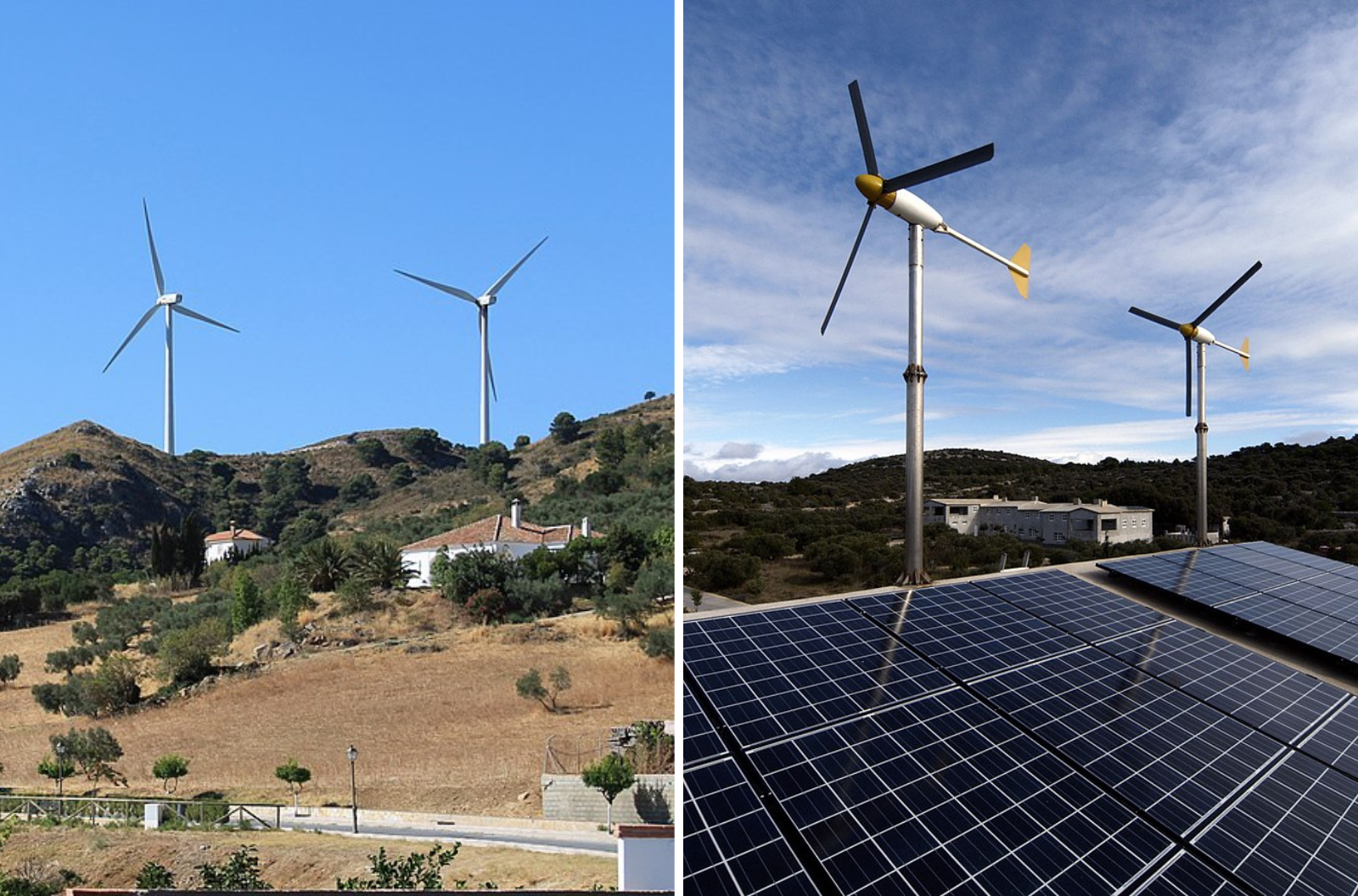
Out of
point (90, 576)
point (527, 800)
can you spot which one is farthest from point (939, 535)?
point (90, 576)

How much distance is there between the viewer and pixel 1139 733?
572cm

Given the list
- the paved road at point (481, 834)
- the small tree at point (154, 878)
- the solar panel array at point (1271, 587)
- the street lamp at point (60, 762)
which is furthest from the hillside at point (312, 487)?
the solar panel array at point (1271, 587)

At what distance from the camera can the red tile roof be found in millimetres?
52594

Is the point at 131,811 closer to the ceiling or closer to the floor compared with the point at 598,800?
closer to the ceiling

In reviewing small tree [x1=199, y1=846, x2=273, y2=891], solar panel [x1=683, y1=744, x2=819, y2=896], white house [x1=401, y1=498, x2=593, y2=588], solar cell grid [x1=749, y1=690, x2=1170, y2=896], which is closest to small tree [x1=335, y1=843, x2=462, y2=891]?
small tree [x1=199, y1=846, x2=273, y2=891]

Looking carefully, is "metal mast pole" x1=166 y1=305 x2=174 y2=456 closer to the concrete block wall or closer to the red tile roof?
the red tile roof

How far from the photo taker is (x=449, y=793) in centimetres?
2919

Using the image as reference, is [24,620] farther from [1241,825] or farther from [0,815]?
[1241,825]

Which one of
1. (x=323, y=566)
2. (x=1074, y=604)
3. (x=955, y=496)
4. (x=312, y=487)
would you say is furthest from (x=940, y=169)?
(x=312, y=487)

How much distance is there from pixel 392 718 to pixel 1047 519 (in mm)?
42118

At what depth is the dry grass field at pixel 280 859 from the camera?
20.7 m

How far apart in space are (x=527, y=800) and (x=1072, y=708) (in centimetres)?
2723

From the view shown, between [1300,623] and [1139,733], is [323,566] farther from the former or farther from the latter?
[1139,733]

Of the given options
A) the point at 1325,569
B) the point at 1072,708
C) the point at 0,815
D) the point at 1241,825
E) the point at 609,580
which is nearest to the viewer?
the point at 1241,825
